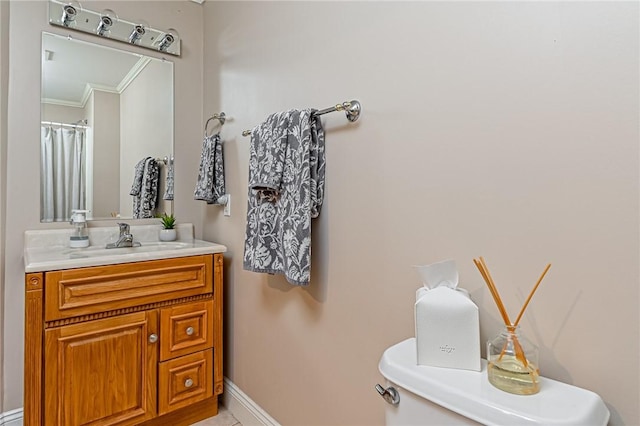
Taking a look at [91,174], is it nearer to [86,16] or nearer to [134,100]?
[134,100]

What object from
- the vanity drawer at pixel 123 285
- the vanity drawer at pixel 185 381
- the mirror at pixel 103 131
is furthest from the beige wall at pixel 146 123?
the vanity drawer at pixel 185 381

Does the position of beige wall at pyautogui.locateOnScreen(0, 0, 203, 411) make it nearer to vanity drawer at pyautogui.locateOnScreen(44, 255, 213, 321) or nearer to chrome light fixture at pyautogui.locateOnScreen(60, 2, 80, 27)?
chrome light fixture at pyautogui.locateOnScreen(60, 2, 80, 27)

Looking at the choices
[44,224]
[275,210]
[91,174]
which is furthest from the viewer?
[91,174]

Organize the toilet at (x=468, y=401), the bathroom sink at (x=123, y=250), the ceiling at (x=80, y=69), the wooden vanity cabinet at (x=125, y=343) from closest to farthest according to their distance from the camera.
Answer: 1. the toilet at (x=468, y=401)
2. the wooden vanity cabinet at (x=125, y=343)
3. the bathroom sink at (x=123, y=250)
4. the ceiling at (x=80, y=69)

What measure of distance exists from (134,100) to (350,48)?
1392mm

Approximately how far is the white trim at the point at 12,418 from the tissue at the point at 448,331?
190 centimetres

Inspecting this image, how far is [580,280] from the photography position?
74 cm

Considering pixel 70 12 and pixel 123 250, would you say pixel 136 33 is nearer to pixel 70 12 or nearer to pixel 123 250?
pixel 70 12

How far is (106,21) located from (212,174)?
97cm

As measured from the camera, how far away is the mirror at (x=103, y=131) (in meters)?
1.76

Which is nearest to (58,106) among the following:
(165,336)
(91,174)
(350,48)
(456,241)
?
(91,174)

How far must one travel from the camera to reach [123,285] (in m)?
1.48

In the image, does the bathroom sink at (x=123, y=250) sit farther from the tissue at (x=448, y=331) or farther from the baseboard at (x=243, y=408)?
the tissue at (x=448, y=331)

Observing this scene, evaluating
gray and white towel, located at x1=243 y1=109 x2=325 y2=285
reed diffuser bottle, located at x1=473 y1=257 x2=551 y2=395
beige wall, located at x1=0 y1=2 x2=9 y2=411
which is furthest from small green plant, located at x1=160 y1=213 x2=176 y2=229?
reed diffuser bottle, located at x1=473 y1=257 x2=551 y2=395
